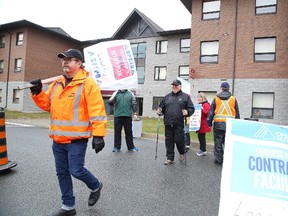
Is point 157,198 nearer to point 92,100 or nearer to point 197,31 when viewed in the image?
point 92,100

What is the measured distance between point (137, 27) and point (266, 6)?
14.1 m

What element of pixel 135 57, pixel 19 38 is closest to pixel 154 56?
pixel 135 57

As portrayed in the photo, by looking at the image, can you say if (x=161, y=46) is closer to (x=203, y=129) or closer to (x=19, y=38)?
(x=19, y=38)

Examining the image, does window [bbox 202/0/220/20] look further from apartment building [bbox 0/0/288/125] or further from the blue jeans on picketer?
the blue jeans on picketer

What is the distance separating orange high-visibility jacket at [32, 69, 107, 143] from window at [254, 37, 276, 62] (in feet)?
56.3

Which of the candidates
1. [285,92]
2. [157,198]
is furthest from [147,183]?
[285,92]

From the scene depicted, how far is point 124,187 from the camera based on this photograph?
4.54 metres

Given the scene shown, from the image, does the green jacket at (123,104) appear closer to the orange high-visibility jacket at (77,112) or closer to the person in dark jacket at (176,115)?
the person in dark jacket at (176,115)

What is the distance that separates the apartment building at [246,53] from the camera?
17453 mm

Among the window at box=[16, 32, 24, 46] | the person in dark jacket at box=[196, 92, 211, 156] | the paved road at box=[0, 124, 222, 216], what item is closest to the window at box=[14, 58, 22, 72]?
the window at box=[16, 32, 24, 46]

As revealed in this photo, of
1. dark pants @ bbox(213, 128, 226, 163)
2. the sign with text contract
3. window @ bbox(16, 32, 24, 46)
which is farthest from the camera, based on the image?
window @ bbox(16, 32, 24, 46)

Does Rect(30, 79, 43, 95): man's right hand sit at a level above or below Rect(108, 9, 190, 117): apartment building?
below

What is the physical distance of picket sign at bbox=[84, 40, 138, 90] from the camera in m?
5.13

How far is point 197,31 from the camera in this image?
19969mm
